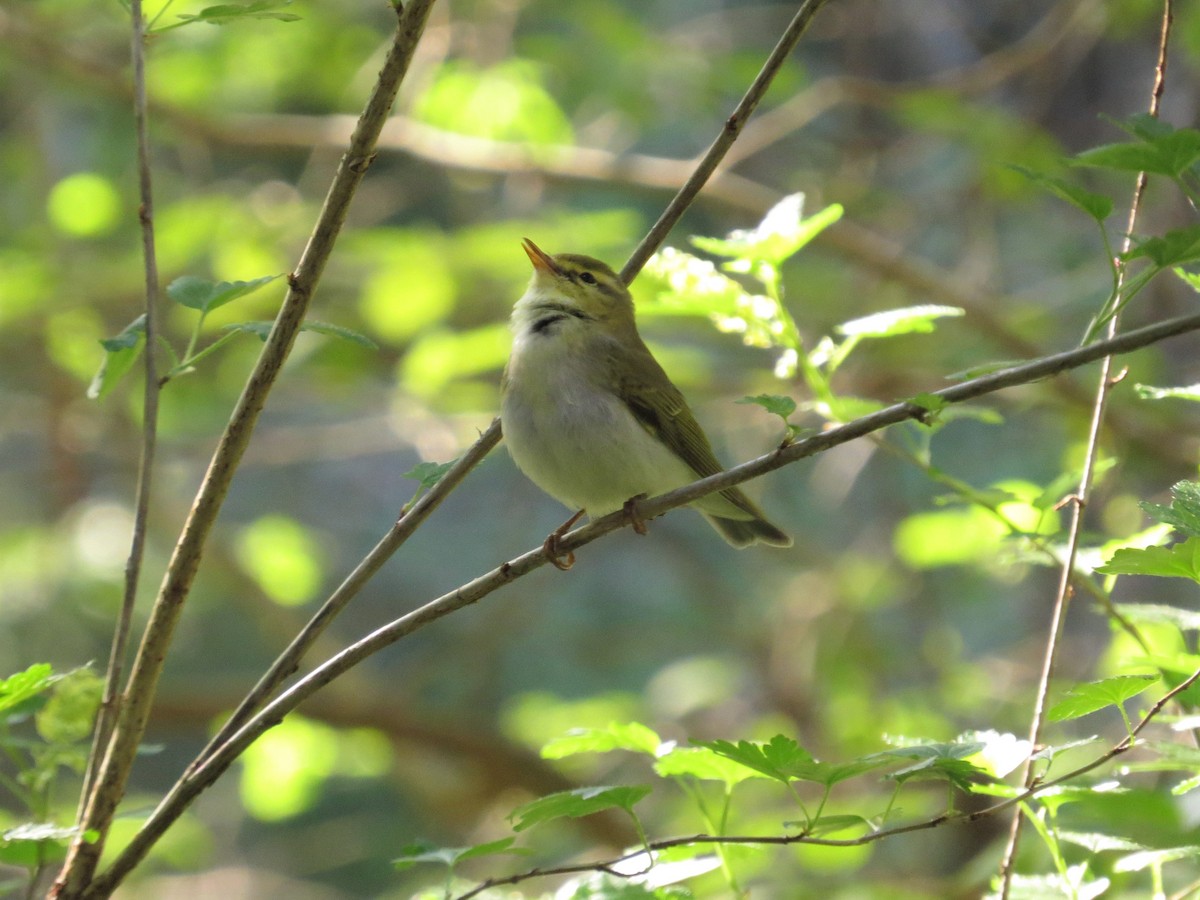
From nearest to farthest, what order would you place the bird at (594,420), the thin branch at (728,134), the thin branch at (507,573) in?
1. the thin branch at (507,573)
2. the thin branch at (728,134)
3. the bird at (594,420)

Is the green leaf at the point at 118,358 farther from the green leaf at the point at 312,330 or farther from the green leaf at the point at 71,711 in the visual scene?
the green leaf at the point at 71,711

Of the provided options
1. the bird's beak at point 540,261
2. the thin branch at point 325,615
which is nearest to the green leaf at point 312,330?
the thin branch at point 325,615

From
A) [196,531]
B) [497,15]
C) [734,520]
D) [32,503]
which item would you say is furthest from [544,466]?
[32,503]

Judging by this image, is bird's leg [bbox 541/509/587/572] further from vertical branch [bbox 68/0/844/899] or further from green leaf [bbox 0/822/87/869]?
green leaf [bbox 0/822/87/869]

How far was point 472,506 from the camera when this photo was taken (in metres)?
9.23

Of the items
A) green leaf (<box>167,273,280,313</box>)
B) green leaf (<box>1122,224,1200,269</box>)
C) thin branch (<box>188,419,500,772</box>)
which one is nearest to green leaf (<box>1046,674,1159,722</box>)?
green leaf (<box>1122,224,1200,269</box>)

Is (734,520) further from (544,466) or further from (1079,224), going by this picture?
(1079,224)

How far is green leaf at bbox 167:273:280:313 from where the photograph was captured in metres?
1.64

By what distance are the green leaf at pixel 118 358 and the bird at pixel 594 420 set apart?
4.27 feet

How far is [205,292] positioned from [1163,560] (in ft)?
4.25

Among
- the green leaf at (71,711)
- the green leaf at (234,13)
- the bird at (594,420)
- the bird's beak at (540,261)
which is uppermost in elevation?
the bird's beak at (540,261)

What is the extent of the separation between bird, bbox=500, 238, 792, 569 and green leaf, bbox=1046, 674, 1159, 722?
58.3 inches

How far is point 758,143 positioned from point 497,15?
5.56ft

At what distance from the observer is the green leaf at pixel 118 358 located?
1.60 meters
